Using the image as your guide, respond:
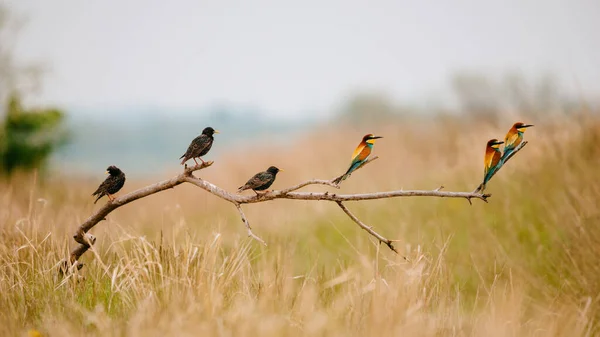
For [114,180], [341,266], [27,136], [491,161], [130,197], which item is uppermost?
[491,161]

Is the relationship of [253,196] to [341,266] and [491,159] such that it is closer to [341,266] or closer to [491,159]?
[341,266]

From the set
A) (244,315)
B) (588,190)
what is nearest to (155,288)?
(244,315)

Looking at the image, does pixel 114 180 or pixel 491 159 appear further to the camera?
pixel 114 180

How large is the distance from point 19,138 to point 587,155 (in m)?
13.2

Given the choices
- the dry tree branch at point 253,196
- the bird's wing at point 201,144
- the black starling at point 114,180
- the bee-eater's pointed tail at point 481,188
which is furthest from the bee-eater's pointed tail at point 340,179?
the black starling at point 114,180

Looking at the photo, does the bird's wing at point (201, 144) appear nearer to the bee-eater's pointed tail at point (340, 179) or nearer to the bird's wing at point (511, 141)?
the bee-eater's pointed tail at point (340, 179)

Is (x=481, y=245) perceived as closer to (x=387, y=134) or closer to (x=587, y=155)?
(x=587, y=155)

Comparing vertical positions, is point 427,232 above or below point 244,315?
below

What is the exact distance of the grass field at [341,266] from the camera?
3.67 meters

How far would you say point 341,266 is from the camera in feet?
14.2

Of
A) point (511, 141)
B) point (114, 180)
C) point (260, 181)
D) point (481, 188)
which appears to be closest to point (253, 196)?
point (260, 181)

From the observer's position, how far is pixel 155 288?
4105 millimetres

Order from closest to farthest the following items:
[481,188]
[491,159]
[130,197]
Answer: [491,159] → [481,188] → [130,197]

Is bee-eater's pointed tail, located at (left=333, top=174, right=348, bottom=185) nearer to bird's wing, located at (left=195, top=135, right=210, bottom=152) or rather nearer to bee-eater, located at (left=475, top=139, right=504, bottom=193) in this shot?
bee-eater, located at (left=475, top=139, right=504, bottom=193)
